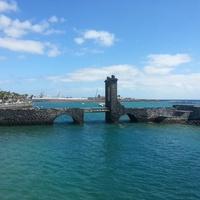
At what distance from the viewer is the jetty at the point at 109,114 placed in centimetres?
4381

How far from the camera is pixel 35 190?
16078 millimetres

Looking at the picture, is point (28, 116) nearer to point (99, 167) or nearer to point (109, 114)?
point (109, 114)

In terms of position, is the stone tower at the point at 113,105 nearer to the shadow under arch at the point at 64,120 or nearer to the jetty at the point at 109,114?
the jetty at the point at 109,114

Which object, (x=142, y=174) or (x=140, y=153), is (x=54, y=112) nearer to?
(x=140, y=153)

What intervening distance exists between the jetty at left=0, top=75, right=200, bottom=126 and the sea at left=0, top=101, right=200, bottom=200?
29.7ft

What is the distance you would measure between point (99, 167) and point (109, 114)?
29166mm

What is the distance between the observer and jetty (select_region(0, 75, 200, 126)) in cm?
4381

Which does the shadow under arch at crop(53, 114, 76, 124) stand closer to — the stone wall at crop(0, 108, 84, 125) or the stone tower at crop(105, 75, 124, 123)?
the stone wall at crop(0, 108, 84, 125)

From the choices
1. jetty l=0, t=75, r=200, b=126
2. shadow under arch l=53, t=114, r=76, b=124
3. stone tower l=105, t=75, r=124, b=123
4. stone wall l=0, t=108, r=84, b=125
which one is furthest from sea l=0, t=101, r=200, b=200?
shadow under arch l=53, t=114, r=76, b=124

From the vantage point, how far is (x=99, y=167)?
21.1m

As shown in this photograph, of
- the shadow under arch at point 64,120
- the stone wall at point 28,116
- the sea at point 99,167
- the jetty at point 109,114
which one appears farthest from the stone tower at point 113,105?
the sea at point 99,167

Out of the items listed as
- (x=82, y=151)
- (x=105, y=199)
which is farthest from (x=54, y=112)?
(x=105, y=199)

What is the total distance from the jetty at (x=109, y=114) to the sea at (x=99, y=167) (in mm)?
9068

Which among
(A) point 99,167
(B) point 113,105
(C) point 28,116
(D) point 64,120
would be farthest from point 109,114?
(A) point 99,167
